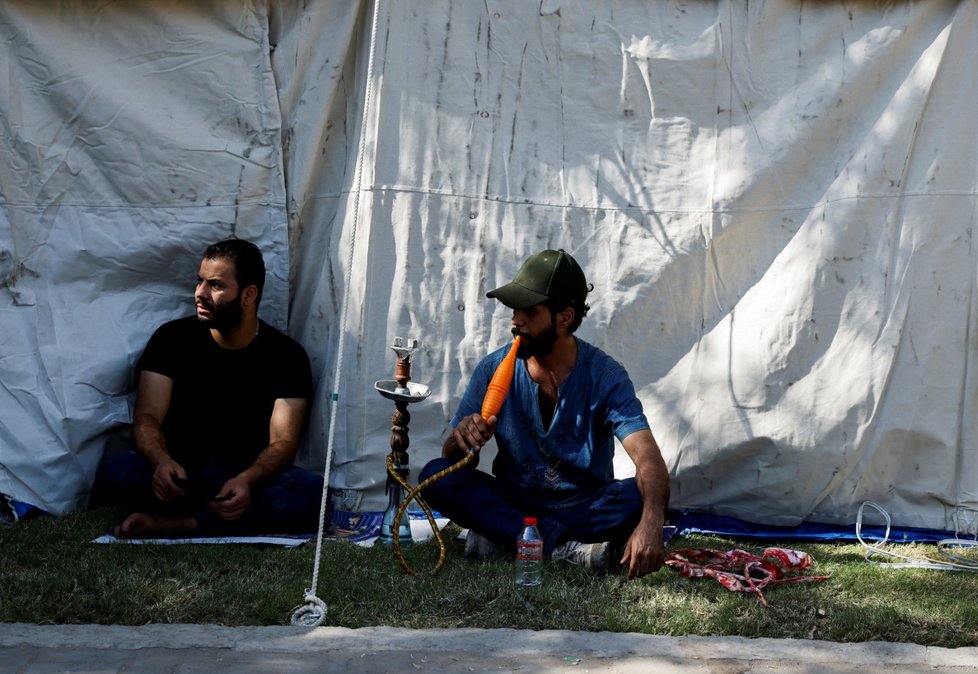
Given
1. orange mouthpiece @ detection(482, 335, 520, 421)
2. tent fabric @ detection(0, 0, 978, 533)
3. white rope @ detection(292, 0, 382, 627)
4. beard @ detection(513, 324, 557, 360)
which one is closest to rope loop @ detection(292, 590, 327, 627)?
white rope @ detection(292, 0, 382, 627)

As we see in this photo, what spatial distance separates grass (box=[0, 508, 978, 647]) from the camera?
136 inches

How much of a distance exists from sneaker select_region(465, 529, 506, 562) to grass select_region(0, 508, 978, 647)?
54mm

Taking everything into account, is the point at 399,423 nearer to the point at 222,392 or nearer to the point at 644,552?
the point at 222,392

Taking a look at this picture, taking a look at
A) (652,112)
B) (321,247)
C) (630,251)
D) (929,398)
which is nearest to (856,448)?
(929,398)

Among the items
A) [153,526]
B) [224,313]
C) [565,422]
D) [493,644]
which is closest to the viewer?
[493,644]

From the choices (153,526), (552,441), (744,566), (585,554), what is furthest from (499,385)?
(153,526)

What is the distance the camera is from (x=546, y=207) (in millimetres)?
4766

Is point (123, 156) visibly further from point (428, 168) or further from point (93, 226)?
point (428, 168)

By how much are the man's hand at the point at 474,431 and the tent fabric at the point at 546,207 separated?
77cm

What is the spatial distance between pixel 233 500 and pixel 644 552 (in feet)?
5.03

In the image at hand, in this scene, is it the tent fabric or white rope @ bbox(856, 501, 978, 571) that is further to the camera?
the tent fabric

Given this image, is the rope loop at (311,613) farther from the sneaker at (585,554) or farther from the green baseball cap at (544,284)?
the green baseball cap at (544,284)

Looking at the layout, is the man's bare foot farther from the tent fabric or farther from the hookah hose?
the hookah hose

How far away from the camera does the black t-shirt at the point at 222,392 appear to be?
4738mm
